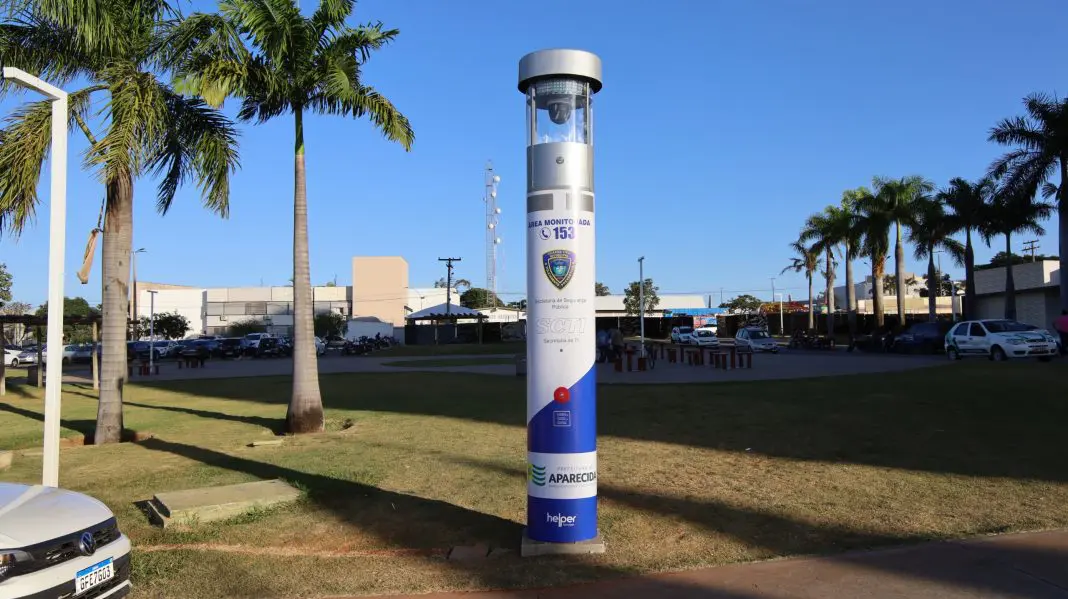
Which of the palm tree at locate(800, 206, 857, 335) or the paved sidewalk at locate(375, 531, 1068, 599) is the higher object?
the palm tree at locate(800, 206, 857, 335)

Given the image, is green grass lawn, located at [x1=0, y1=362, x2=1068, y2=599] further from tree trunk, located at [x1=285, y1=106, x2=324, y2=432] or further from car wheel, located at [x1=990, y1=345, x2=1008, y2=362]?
car wheel, located at [x1=990, y1=345, x2=1008, y2=362]

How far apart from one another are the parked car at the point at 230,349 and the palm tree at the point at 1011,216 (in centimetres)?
4604

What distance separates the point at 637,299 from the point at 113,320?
74194mm

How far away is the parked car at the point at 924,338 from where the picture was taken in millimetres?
32969

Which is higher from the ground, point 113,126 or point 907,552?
point 113,126

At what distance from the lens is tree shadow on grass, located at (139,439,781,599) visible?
17.0 feet

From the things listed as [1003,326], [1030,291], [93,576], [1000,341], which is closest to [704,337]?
[1030,291]

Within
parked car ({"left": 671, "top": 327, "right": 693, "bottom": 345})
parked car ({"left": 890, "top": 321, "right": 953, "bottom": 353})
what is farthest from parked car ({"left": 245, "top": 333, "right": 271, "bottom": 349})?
parked car ({"left": 890, "top": 321, "right": 953, "bottom": 353})

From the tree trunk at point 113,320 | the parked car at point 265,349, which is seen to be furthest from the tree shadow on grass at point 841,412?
the parked car at point 265,349

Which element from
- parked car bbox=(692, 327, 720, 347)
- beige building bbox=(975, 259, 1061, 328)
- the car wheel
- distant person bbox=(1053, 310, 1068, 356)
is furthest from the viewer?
parked car bbox=(692, 327, 720, 347)

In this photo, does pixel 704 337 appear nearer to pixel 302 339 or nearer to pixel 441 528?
pixel 302 339

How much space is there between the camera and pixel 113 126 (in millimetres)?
11250

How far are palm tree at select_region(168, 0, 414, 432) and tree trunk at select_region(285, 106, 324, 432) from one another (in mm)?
17

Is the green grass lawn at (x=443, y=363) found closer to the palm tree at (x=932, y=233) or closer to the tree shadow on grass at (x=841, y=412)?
the tree shadow on grass at (x=841, y=412)
